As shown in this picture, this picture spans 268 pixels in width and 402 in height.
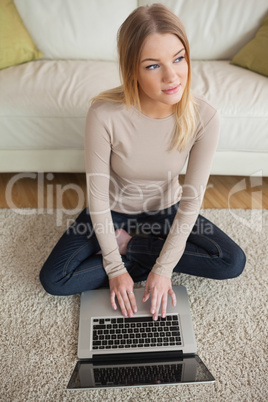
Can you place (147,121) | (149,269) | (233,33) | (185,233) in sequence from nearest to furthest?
(147,121)
(185,233)
(149,269)
(233,33)

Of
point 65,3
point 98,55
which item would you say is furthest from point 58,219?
point 65,3

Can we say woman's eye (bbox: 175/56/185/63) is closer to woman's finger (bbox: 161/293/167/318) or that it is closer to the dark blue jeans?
the dark blue jeans

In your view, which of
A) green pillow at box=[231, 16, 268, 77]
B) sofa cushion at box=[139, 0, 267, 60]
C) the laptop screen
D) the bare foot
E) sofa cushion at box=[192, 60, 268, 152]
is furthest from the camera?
sofa cushion at box=[139, 0, 267, 60]

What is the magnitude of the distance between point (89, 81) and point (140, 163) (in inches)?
26.5

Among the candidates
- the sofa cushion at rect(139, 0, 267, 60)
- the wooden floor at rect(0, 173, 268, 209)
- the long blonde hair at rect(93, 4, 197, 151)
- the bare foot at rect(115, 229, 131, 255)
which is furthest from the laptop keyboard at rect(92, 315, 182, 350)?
the sofa cushion at rect(139, 0, 267, 60)

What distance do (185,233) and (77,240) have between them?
41cm

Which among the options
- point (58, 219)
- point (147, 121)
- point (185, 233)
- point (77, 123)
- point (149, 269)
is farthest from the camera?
point (58, 219)

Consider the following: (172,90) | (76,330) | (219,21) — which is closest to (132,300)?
(76,330)

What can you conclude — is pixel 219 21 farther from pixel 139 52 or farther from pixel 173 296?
pixel 173 296

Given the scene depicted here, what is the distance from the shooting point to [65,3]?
1792 mm

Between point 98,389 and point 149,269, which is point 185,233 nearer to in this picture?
point 149,269

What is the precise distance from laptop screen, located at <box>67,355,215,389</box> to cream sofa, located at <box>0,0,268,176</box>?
0.93m

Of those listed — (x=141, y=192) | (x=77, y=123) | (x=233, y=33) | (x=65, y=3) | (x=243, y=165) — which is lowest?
(x=243, y=165)

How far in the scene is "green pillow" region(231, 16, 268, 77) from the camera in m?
1.71
